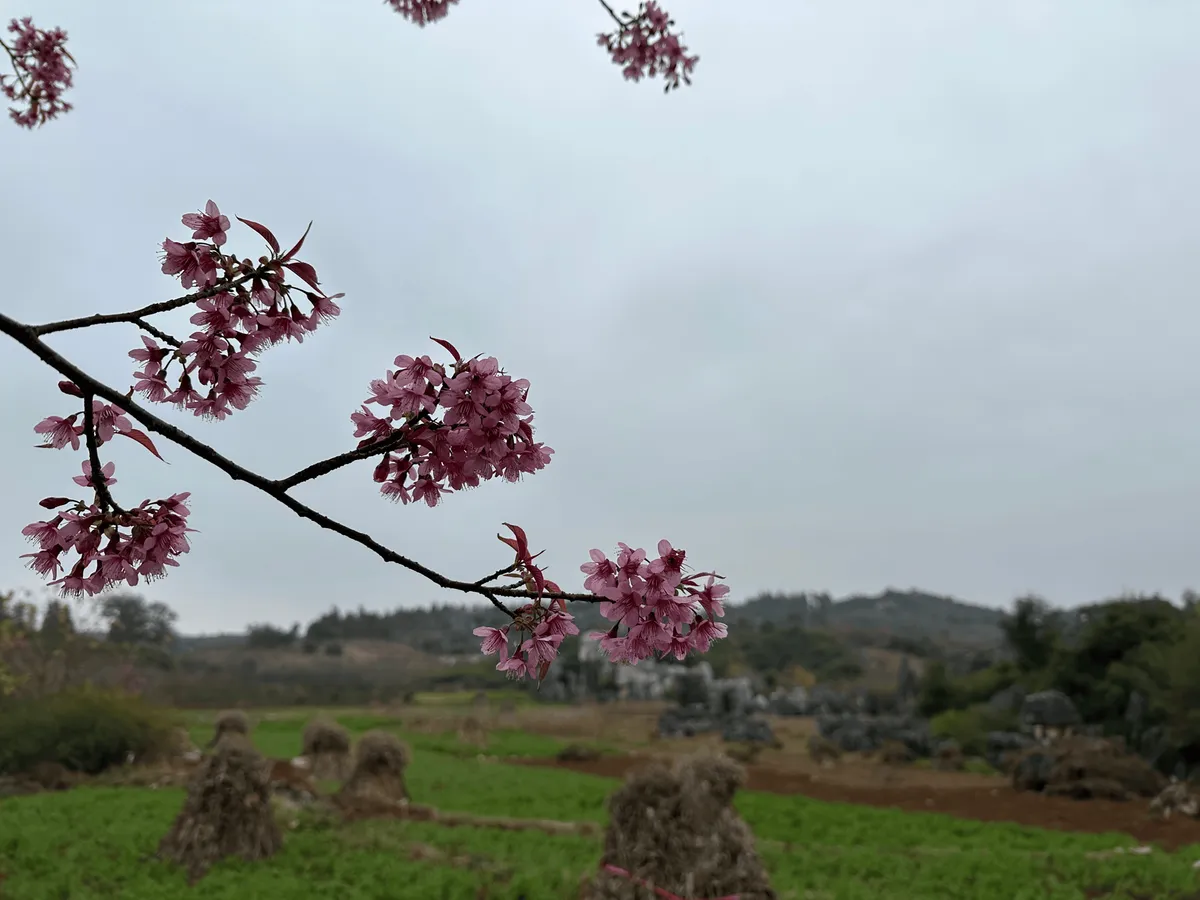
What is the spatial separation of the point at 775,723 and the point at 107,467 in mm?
27320

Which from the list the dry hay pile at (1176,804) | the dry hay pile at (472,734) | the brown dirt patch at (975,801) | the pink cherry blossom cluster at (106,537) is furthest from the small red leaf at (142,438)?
the dry hay pile at (472,734)

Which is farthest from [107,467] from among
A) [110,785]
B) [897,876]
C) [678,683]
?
[678,683]

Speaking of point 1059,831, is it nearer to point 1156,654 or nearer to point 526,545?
point 1156,654

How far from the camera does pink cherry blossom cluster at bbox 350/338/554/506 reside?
159cm

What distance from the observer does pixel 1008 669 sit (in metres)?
24.5

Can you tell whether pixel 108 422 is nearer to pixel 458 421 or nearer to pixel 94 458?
pixel 94 458

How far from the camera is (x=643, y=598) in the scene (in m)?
1.66

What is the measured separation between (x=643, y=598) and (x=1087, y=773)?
15429mm

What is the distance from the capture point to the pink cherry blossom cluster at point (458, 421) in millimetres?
1590

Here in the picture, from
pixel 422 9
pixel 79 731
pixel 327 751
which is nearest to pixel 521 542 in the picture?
pixel 422 9

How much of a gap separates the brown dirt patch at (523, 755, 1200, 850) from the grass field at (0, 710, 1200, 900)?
1.06m

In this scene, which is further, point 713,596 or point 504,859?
point 504,859

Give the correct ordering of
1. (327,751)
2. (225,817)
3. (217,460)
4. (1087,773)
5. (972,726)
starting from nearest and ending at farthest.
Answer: (217,460) < (225,817) < (327,751) < (1087,773) < (972,726)

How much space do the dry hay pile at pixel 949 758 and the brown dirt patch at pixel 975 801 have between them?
634 mm
